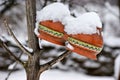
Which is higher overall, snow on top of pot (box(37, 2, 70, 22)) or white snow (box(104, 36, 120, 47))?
snow on top of pot (box(37, 2, 70, 22))

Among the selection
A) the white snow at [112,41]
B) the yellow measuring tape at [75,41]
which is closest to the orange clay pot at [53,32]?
the yellow measuring tape at [75,41]

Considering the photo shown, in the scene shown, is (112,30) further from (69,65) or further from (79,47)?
(79,47)

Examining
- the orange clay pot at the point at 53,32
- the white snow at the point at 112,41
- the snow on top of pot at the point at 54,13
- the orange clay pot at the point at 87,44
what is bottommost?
the white snow at the point at 112,41

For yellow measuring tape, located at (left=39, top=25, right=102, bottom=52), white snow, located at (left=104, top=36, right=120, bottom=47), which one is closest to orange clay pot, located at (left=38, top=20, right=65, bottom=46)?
yellow measuring tape, located at (left=39, top=25, right=102, bottom=52)

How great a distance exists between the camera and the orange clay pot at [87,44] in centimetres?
106

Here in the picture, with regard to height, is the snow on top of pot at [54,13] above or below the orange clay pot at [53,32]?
above

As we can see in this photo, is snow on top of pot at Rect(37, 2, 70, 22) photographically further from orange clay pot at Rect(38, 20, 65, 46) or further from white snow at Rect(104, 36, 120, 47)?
white snow at Rect(104, 36, 120, 47)

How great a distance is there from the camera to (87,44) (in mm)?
1062

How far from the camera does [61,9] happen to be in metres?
1.12

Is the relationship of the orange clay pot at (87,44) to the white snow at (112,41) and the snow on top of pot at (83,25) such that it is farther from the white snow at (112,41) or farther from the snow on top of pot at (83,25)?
the white snow at (112,41)

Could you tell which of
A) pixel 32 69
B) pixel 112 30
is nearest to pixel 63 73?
pixel 112 30

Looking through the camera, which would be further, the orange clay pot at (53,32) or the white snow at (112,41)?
the white snow at (112,41)

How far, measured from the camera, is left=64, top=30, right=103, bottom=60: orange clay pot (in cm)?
106

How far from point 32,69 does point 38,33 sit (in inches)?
6.1
